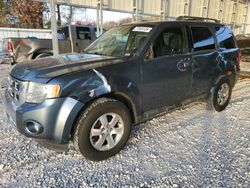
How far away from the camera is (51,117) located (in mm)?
2627

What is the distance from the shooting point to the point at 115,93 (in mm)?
3031

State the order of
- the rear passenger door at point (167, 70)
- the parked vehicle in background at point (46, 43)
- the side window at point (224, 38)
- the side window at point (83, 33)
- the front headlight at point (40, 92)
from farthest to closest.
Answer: the side window at point (83, 33) → the parked vehicle in background at point (46, 43) → the side window at point (224, 38) → the rear passenger door at point (167, 70) → the front headlight at point (40, 92)

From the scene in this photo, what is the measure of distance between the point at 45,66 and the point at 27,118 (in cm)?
68

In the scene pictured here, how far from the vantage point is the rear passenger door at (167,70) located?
134 inches

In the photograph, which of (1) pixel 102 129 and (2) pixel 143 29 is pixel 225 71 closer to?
(2) pixel 143 29

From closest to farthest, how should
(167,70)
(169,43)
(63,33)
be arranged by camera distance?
(167,70), (169,43), (63,33)

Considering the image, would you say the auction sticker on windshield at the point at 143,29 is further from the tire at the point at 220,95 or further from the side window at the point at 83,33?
the side window at the point at 83,33

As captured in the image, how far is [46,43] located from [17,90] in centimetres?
634

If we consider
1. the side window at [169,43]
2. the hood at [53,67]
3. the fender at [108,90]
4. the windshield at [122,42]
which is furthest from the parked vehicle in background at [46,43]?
the fender at [108,90]

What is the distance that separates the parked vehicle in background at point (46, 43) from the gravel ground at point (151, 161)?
A: 13.1 feet

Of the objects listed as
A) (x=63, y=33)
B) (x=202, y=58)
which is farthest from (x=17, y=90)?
(x=63, y=33)

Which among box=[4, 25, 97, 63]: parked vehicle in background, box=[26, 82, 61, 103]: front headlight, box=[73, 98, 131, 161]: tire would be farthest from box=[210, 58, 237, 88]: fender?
box=[4, 25, 97, 63]: parked vehicle in background

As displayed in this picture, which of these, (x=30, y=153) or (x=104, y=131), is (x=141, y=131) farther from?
(x=30, y=153)

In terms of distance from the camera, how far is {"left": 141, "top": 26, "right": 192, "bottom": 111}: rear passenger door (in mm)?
3402
